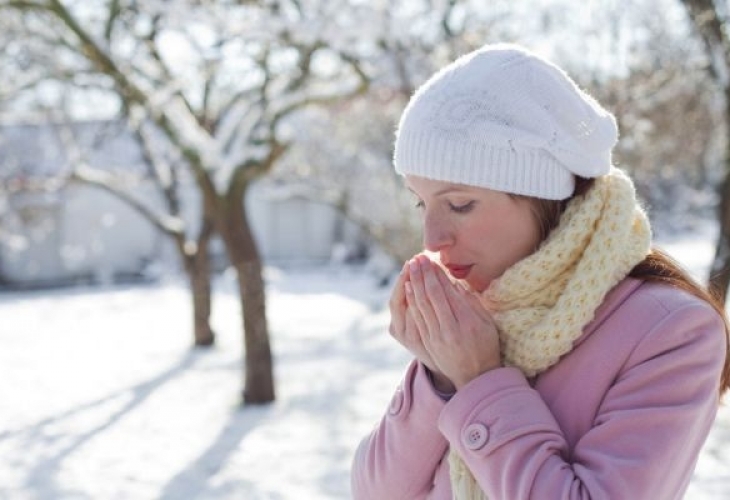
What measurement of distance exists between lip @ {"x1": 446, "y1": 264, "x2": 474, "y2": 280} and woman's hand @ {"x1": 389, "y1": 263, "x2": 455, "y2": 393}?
69 millimetres

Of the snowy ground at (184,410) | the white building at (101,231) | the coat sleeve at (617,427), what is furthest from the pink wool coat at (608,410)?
the white building at (101,231)

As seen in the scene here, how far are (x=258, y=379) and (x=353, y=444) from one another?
4.52ft

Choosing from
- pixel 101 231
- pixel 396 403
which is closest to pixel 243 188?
pixel 396 403

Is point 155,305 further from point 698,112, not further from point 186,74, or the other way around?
point 698,112

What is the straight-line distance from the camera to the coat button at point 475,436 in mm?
1024

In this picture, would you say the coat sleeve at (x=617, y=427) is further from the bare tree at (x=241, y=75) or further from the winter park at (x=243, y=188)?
the bare tree at (x=241, y=75)

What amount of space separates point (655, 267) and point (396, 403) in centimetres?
44

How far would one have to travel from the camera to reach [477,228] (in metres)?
1.13

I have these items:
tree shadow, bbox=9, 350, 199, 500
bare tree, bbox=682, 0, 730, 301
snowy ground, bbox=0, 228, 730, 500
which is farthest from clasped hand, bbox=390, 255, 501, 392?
bare tree, bbox=682, 0, 730, 301

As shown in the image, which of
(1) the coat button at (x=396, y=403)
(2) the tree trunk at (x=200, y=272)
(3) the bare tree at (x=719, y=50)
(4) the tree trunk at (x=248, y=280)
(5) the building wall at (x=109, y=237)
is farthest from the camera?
(5) the building wall at (x=109, y=237)

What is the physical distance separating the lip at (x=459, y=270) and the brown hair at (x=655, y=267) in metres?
0.12

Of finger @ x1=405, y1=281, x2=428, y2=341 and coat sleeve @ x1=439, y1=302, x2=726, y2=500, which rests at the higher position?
finger @ x1=405, y1=281, x2=428, y2=341

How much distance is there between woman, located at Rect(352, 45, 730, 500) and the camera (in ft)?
3.26

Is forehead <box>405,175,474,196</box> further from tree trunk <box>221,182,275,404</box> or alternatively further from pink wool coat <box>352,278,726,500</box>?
tree trunk <box>221,182,275,404</box>
